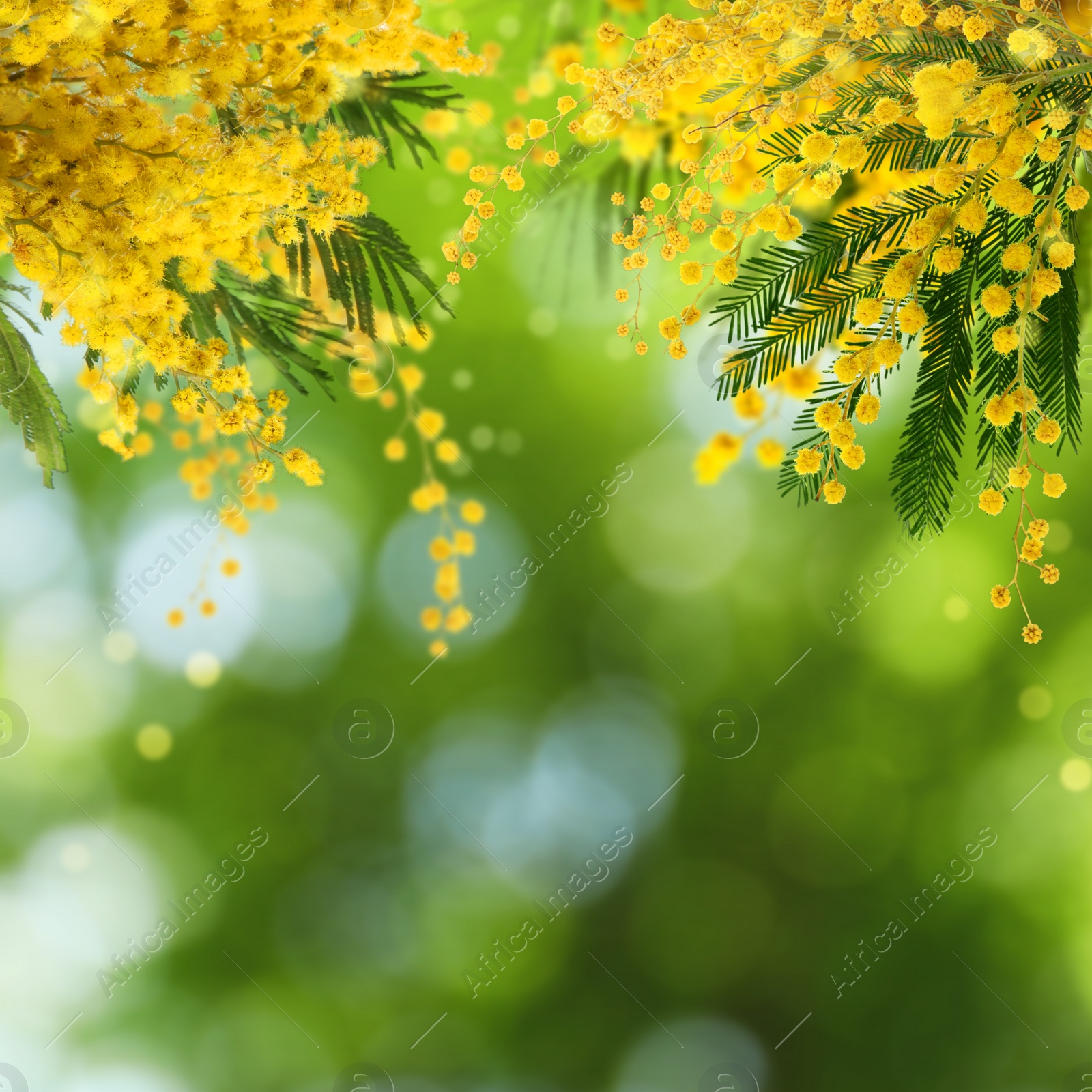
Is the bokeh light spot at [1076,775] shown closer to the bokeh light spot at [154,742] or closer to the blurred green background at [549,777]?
the blurred green background at [549,777]

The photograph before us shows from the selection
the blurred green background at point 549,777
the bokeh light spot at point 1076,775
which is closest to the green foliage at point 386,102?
the blurred green background at point 549,777

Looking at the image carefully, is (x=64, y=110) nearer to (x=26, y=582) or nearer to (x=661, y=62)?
(x=661, y=62)

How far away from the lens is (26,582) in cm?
223

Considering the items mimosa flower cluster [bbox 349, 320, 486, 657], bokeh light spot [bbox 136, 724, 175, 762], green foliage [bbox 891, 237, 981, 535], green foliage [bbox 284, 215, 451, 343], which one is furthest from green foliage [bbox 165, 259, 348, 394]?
bokeh light spot [bbox 136, 724, 175, 762]

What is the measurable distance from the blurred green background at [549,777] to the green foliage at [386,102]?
88 centimetres

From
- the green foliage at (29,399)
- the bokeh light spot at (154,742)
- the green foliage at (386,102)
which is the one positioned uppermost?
the green foliage at (386,102)

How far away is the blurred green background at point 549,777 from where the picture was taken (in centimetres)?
224

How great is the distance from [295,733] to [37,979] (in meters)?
0.88

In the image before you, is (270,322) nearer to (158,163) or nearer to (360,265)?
(360,265)

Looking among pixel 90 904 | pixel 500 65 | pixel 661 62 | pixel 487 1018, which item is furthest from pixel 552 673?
pixel 661 62

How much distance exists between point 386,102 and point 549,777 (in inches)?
68.8

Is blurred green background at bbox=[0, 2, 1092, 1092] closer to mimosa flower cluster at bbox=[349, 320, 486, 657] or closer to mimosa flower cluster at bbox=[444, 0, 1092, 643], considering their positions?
mimosa flower cluster at bbox=[349, 320, 486, 657]

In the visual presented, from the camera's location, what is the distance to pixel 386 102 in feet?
4.25

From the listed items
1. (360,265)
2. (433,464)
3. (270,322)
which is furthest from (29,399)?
(433,464)
